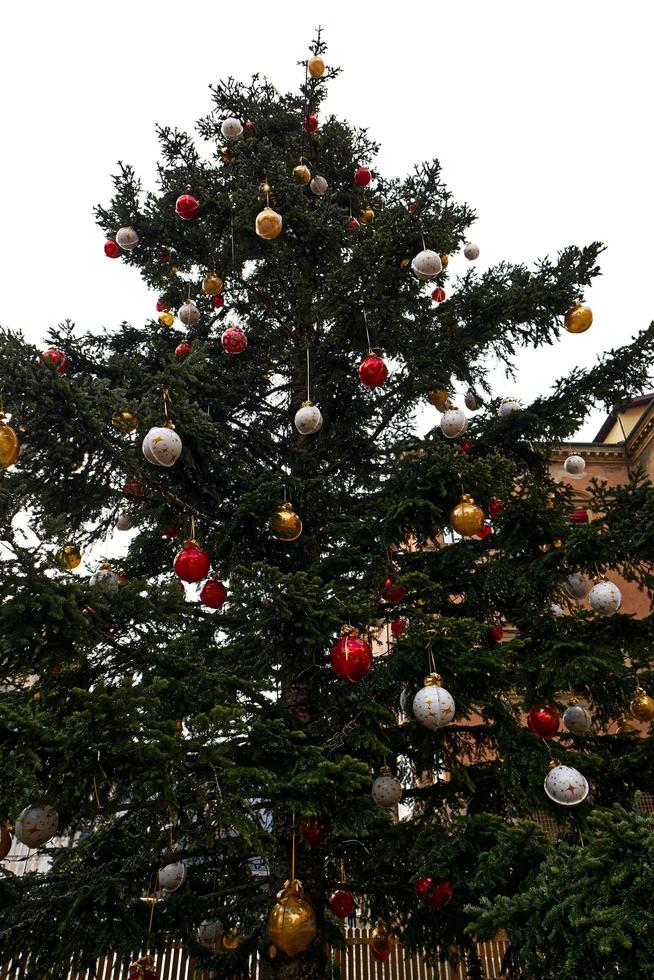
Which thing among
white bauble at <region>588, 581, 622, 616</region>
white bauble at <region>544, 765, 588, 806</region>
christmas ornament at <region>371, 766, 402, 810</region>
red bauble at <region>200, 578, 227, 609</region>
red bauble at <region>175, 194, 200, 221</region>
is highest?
red bauble at <region>175, 194, 200, 221</region>

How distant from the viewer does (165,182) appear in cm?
845

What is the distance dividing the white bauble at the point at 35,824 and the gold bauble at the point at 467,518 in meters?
3.49

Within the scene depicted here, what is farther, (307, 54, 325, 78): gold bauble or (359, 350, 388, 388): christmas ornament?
(307, 54, 325, 78): gold bauble

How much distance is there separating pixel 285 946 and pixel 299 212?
22.6 ft

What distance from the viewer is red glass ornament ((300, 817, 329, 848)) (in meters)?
4.83

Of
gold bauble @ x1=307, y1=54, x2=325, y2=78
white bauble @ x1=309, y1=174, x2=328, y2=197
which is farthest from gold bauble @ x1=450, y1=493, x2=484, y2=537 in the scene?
gold bauble @ x1=307, y1=54, x2=325, y2=78

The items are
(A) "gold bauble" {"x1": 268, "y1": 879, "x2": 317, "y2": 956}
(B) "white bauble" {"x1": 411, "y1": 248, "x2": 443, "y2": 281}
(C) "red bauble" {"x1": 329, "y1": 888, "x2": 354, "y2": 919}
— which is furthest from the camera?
(C) "red bauble" {"x1": 329, "y1": 888, "x2": 354, "y2": 919}

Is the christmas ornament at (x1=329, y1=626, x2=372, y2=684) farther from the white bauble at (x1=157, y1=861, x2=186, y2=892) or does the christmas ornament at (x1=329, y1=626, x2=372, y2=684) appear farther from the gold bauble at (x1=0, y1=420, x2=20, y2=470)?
the gold bauble at (x1=0, y1=420, x2=20, y2=470)

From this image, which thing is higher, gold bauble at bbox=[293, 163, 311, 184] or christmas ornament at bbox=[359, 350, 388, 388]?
gold bauble at bbox=[293, 163, 311, 184]

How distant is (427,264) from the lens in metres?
5.35

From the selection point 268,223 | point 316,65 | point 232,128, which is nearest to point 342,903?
point 268,223

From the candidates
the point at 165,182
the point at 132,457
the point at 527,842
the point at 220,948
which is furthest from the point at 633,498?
the point at 165,182

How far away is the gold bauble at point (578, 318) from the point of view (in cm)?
626

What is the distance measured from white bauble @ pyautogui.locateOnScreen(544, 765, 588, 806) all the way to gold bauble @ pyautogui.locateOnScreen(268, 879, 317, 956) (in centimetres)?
184
